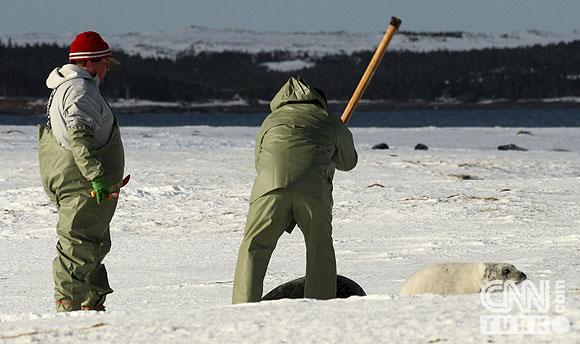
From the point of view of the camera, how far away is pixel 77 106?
6.20 metres

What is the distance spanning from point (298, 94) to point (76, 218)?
1.28 m

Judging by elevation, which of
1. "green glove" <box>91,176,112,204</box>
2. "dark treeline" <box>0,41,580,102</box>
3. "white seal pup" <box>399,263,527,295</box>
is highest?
"dark treeline" <box>0,41,580,102</box>

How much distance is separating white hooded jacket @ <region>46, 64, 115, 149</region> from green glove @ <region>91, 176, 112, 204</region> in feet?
0.58

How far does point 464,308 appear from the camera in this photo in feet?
16.3

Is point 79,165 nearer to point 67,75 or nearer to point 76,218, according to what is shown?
point 76,218

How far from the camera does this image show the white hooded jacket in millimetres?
6203

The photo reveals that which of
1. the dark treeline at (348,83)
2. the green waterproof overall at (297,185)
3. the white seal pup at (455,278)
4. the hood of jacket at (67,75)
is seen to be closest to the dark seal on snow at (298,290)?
the white seal pup at (455,278)

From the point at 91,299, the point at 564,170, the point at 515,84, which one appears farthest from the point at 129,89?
the point at 91,299

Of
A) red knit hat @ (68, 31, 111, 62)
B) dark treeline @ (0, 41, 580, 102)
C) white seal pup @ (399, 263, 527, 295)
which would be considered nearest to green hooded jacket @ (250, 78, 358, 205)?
white seal pup @ (399, 263, 527, 295)

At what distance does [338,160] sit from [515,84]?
188261 mm

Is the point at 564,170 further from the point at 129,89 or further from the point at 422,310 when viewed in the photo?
the point at 129,89

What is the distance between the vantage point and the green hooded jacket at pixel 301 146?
593 cm

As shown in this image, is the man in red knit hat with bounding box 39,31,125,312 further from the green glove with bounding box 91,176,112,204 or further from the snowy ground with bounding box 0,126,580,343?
the snowy ground with bounding box 0,126,580,343

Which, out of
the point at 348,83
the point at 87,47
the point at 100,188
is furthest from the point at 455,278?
the point at 348,83
